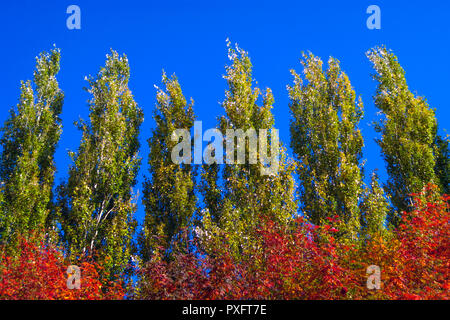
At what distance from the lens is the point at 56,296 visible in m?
7.81

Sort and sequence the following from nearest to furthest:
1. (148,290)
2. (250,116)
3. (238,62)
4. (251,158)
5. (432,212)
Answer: (148,290)
(432,212)
(251,158)
(250,116)
(238,62)

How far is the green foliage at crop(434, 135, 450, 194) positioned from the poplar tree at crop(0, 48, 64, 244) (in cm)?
1564

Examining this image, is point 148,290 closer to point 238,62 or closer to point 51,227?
point 51,227

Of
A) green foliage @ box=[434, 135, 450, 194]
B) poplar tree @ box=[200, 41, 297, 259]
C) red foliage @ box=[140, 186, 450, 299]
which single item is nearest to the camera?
red foliage @ box=[140, 186, 450, 299]

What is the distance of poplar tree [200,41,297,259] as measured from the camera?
13383 millimetres

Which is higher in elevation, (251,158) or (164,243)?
(251,158)

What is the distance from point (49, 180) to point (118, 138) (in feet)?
10.7

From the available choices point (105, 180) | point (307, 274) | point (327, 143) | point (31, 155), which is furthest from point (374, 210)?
point (31, 155)

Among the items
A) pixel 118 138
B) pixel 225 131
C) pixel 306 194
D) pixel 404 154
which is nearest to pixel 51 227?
pixel 118 138

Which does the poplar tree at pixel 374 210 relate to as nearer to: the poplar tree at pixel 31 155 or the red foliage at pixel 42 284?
the red foliage at pixel 42 284

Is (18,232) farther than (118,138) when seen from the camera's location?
No

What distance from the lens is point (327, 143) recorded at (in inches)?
621

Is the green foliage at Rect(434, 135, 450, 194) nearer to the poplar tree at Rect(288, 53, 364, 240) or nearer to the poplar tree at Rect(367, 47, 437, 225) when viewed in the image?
the poplar tree at Rect(367, 47, 437, 225)

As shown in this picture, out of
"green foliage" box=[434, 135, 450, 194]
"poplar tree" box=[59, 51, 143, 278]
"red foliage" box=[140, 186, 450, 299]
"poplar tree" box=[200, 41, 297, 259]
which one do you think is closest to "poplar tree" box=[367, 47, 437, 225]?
"green foliage" box=[434, 135, 450, 194]
